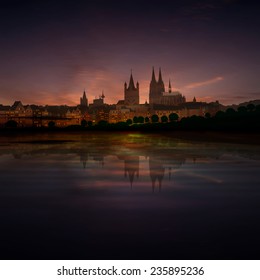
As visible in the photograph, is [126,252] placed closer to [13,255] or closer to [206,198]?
[13,255]

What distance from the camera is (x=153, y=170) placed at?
19781mm

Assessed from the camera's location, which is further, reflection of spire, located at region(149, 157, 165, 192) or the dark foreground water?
reflection of spire, located at region(149, 157, 165, 192)

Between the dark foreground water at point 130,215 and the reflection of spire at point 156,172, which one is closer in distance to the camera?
the dark foreground water at point 130,215

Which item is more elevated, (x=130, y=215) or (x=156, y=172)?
(x=130, y=215)

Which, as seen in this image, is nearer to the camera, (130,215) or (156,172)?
(130,215)

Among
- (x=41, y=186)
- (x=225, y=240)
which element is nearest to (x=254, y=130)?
(x=41, y=186)

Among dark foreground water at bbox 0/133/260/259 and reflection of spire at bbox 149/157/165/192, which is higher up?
dark foreground water at bbox 0/133/260/259

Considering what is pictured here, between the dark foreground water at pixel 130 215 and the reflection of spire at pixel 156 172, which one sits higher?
the dark foreground water at pixel 130 215

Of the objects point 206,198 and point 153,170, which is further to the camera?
point 153,170
